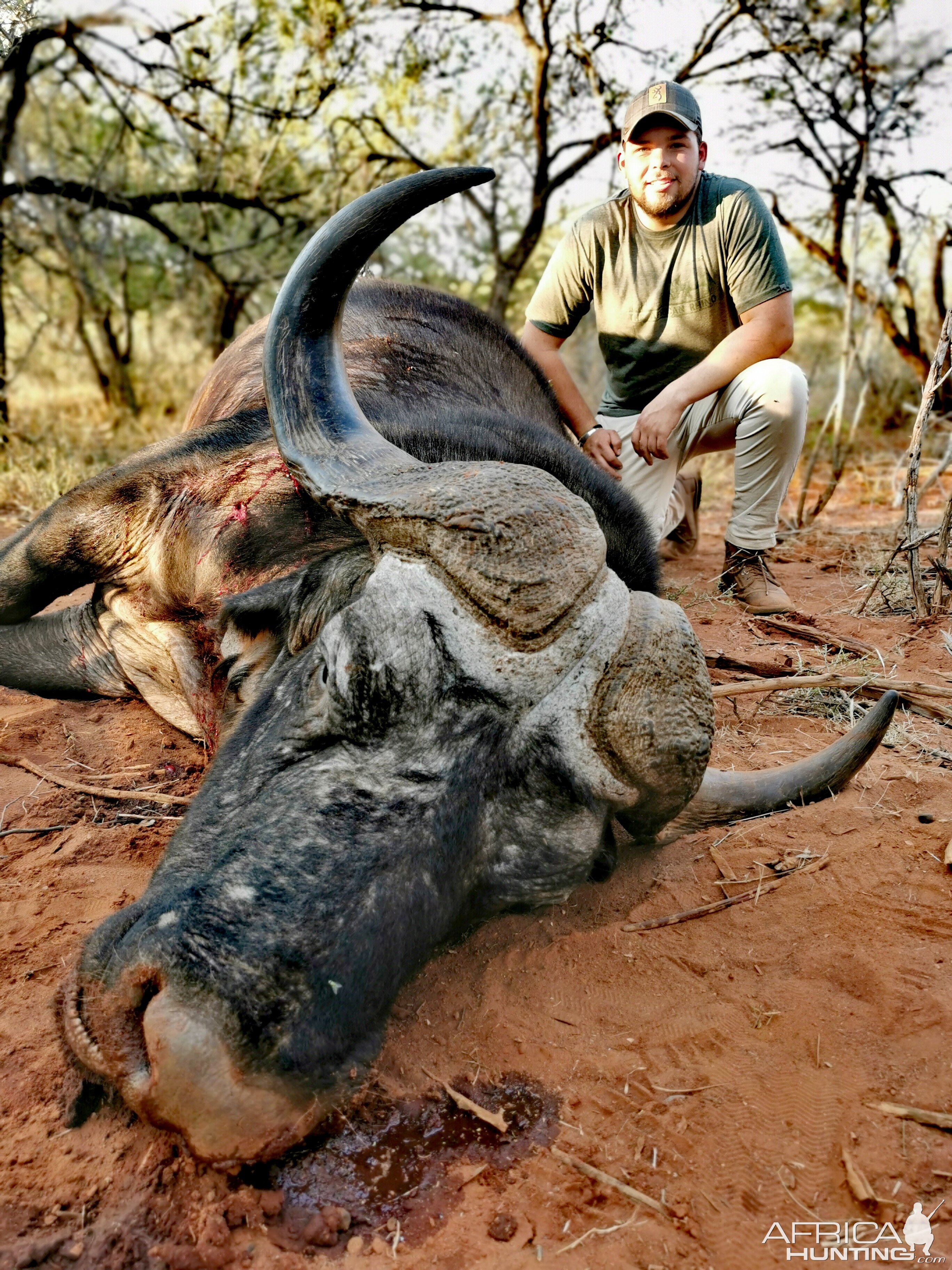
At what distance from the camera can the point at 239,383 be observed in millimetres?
3797

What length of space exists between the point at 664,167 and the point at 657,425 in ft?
4.87

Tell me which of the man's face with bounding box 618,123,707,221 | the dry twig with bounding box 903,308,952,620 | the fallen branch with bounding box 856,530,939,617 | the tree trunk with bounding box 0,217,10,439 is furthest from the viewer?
the tree trunk with bounding box 0,217,10,439

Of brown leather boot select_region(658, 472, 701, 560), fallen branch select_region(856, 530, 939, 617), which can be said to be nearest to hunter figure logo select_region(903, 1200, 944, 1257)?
fallen branch select_region(856, 530, 939, 617)

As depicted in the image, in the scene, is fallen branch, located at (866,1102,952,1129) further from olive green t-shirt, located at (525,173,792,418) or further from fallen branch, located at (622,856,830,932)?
olive green t-shirt, located at (525,173,792,418)

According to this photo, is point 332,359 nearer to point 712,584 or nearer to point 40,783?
point 40,783

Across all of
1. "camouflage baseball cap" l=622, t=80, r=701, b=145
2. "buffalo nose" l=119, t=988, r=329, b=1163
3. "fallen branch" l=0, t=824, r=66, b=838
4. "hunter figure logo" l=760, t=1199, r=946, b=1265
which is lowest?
"hunter figure logo" l=760, t=1199, r=946, b=1265

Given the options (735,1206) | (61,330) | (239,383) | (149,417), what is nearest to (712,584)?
(239,383)

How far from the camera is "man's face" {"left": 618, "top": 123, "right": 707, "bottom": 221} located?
4.80 m

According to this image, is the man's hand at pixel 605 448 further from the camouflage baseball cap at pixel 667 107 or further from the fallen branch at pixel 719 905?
the fallen branch at pixel 719 905

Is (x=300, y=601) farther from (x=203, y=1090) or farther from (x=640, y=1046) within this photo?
(x=640, y=1046)

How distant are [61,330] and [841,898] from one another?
15.0m

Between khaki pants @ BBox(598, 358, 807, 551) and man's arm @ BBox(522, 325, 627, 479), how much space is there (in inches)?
9.9

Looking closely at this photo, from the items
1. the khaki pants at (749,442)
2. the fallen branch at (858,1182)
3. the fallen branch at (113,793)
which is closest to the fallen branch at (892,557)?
the khaki pants at (749,442)

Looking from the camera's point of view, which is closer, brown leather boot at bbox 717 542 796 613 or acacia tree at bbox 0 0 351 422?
brown leather boot at bbox 717 542 796 613
